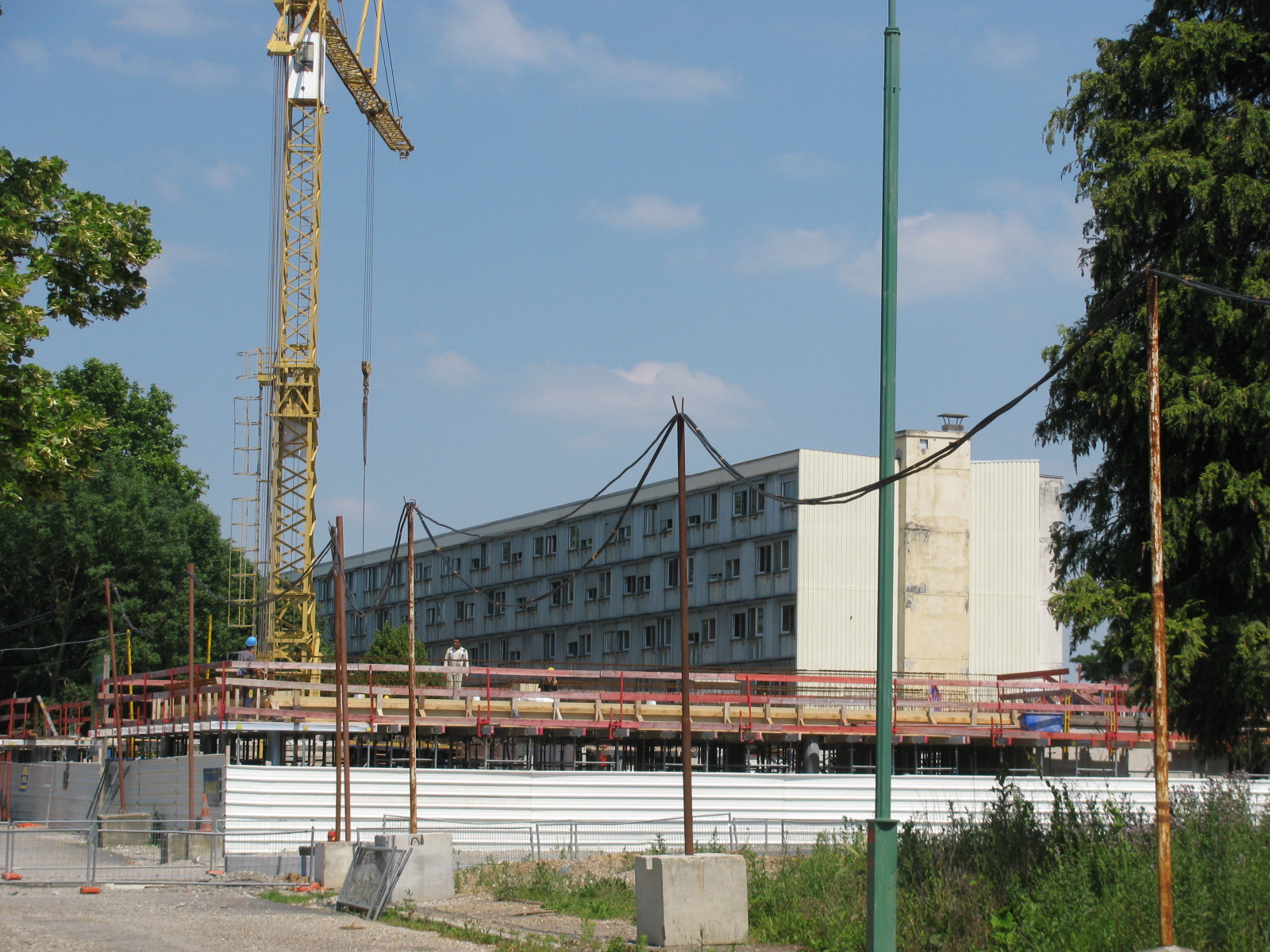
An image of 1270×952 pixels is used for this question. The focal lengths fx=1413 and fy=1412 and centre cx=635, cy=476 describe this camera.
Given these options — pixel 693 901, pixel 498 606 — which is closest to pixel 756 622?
pixel 498 606

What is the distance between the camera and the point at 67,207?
569 inches

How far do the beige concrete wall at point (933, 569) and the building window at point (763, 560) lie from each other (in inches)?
224

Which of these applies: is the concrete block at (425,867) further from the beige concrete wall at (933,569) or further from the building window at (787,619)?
the beige concrete wall at (933,569)

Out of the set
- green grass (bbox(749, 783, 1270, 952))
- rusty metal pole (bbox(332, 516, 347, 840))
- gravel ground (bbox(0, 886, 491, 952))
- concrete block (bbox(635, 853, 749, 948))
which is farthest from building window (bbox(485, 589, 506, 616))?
concrete block (bbox(635, 853, 749, 948))

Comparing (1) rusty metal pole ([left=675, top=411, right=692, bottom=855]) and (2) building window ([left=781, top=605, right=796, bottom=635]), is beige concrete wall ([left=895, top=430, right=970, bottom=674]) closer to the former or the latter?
(2) building window ([left=781, top=605, right=796, bottom=635])

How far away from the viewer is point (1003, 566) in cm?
6381

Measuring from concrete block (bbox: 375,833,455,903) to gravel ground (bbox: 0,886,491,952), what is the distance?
3.46 ft

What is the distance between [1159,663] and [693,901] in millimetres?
5949

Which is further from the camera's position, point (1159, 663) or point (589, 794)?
point (589, 794)

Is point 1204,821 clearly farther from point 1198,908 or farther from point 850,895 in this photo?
point 850,895

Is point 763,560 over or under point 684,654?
over

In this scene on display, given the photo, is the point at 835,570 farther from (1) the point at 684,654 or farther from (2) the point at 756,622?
(1) the point at 684,654

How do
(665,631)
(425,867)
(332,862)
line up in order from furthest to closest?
(665,631)
(332,862)
(425,867)

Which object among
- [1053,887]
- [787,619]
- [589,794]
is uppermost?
[787,619]
